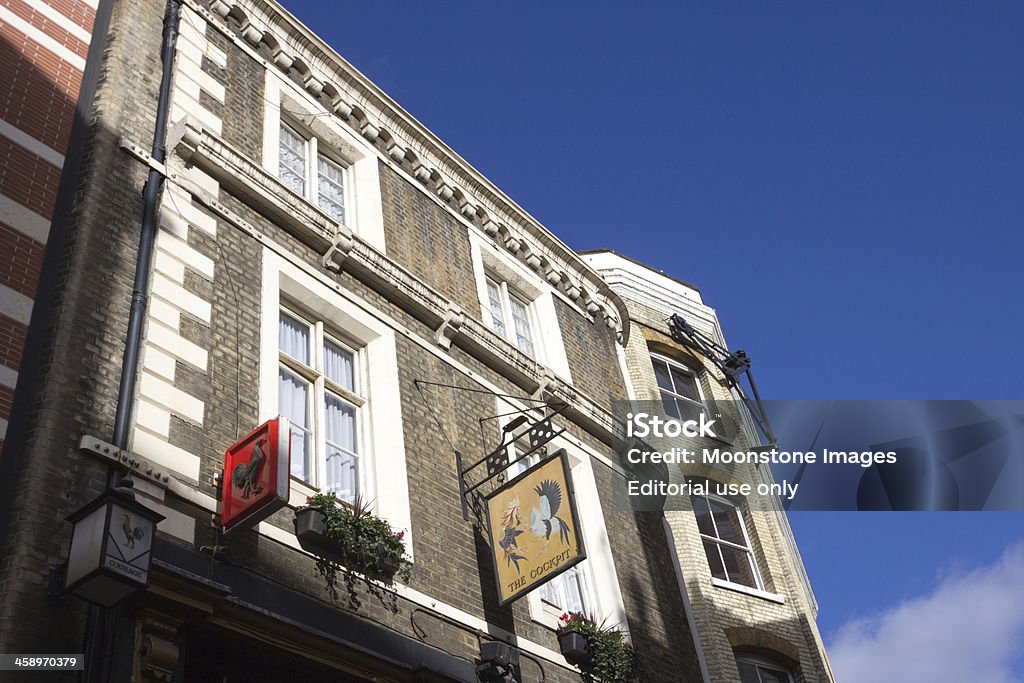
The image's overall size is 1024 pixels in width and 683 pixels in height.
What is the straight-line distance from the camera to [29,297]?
9.71 metres

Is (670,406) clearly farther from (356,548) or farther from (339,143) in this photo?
(356,548)

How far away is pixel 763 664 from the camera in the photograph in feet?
58.6

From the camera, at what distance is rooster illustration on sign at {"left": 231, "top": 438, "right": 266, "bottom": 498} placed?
919cm

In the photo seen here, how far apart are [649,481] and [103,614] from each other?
11146 mm

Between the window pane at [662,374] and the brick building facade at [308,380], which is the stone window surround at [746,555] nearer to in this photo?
the brick building facade at [308,380]

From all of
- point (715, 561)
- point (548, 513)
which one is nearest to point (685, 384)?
point (715, 561)

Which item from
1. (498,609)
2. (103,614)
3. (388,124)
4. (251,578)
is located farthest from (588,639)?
(388,124)

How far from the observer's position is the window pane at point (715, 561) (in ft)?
61.4

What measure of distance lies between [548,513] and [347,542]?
2449mm

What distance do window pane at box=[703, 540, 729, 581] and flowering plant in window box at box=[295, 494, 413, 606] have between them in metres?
9.13

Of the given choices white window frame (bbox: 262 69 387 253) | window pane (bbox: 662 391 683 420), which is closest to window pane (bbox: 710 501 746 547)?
window pane (bbox: 662 391 683 420)

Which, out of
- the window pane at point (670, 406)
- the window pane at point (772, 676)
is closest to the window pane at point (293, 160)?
the window pane at point (670, 406)

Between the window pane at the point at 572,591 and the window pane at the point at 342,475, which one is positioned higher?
the window pane at the point at 342,475

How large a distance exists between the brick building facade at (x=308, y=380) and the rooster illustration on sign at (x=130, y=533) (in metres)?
0.66
